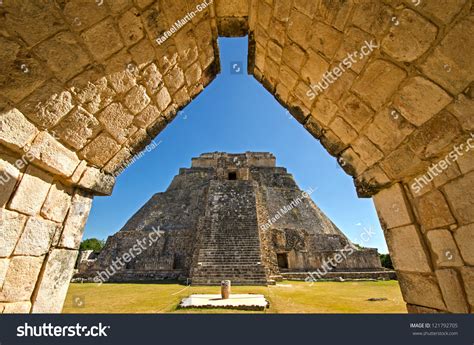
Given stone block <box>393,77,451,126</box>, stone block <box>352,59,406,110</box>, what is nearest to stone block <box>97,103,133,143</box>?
stone block <box>352,59,406,110</box>

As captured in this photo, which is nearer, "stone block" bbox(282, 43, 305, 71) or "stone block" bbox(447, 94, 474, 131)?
"stone block" bbox(447, 94, 474, 131)

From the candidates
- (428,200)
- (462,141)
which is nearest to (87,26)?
(462,141)

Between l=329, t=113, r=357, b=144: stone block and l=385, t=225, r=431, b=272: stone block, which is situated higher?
l=329, t=113, r=357, b=144: stone block

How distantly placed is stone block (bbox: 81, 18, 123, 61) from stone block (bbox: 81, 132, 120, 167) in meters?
0.82

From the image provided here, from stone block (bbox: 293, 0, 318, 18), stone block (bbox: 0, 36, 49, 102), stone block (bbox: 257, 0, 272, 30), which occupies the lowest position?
stone block (bbox: 0, 36, 49, 102)

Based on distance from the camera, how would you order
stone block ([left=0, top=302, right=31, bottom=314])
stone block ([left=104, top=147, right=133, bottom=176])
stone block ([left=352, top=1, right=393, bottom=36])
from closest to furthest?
stone block ([left=352, top=1, right=393, bottom=36])
stone block ([left=0, top=302, right=31, bottom=314])
stone block ([left=104, top=147, right=133, bottom=176])

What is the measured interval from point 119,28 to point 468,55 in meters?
2.68

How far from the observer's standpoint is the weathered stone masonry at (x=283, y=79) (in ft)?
5.55

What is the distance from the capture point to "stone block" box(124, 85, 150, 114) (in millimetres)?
2463

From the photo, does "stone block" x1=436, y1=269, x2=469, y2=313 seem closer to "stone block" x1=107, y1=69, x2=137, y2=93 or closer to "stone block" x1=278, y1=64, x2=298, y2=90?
"stone block" x1=278, y1=64, x2=298, y2=90

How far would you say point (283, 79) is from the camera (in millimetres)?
2910

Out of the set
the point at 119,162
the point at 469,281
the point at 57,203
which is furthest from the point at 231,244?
the point at 469,281

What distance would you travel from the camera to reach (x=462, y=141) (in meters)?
1.74

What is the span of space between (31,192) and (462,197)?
3649 mm
